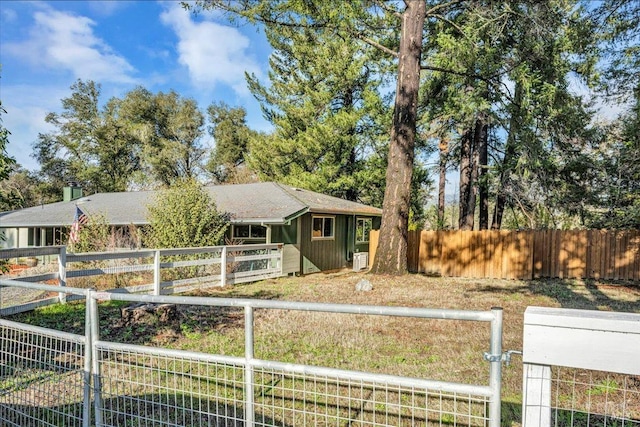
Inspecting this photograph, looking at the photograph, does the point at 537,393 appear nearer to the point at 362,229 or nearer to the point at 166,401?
the point at 166,401

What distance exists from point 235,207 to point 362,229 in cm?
681

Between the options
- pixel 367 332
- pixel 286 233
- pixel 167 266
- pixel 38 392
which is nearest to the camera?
pixel 38 392

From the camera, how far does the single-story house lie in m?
14.7

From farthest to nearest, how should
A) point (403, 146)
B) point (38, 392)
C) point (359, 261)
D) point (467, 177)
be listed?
1. point (467, 177)
2. point (359, 261)
3. point (403, 146)
4. point (38, 392)

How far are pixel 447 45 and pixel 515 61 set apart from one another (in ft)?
9.21

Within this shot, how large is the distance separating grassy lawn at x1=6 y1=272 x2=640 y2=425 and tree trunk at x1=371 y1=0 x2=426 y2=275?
238cm

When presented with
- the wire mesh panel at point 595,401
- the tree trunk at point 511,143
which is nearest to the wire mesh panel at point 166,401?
the wire mesh panel at point 595,401

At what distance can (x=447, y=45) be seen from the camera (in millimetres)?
14070

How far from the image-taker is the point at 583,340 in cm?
160

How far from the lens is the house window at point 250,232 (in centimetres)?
1541

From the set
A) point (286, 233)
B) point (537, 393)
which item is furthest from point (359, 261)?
point (537, 393)

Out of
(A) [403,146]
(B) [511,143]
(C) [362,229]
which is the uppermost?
(B) [511,143]

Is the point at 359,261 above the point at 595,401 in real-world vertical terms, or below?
below

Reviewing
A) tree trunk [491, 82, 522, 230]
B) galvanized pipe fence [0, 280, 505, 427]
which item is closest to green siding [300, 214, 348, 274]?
tree trunk [491, 82, 522, 230]
